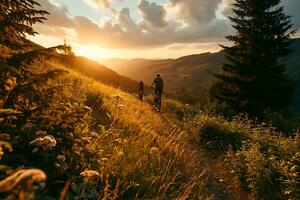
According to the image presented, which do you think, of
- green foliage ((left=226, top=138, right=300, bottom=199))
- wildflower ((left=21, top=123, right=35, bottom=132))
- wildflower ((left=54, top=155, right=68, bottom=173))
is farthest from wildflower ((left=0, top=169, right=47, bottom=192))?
green foliage ((left=226, top=138, right=300, bottom=199))

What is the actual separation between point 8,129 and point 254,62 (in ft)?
89.9

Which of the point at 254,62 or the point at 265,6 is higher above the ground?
the point at 265,6

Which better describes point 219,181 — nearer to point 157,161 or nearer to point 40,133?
point 157,161

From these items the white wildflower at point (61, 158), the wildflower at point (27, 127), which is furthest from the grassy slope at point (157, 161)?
the wildflower at point (27, 127)

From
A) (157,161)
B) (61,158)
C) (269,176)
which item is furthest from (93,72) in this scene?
(61,158)

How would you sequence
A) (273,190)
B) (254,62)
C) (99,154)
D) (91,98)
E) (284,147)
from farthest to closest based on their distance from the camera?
(254,62)
(91,98)
(284,147)
(273,190)
(99,154)

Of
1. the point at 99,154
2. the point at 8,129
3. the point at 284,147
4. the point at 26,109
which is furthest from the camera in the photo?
the point at 284,147

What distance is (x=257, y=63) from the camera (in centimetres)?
2955

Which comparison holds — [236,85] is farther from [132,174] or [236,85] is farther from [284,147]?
[132,174]

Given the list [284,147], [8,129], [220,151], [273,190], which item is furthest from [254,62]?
[8,129]

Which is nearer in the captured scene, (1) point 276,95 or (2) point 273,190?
(2) point 273,190

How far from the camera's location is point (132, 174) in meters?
5.73

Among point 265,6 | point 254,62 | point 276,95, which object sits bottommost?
point 276,95

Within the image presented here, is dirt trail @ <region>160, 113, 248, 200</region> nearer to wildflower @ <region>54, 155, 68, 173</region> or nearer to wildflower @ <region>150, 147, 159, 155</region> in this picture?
wildflower @ <region>150, 147, 159, 155</region>
